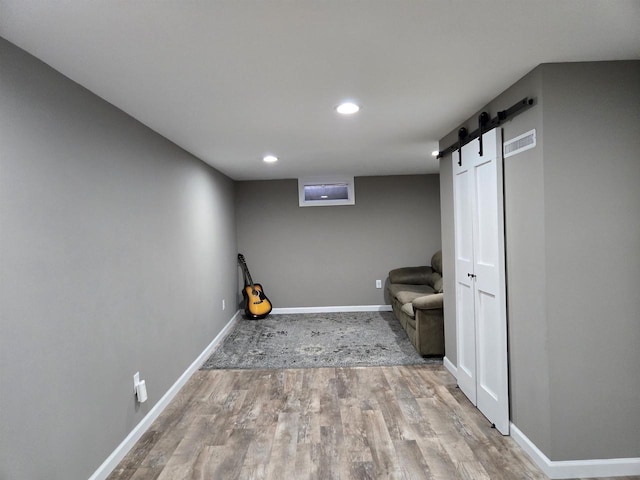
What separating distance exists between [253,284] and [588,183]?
16.5ft

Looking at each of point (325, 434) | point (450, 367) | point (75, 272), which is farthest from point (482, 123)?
point (75, 272)

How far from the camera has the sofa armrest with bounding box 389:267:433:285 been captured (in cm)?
601

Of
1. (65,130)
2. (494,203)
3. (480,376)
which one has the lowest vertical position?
(480,376)

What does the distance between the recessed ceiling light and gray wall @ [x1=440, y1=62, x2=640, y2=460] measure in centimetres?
104

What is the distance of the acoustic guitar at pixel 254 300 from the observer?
607cm

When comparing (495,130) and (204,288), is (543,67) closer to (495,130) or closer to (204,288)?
(495,130)

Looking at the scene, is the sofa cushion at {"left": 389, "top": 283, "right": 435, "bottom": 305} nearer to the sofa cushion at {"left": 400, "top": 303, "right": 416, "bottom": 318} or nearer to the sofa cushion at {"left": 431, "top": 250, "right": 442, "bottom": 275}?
the sofa cushion at {"left": 400, "top": 303, "right": 416, "bottom": 318}

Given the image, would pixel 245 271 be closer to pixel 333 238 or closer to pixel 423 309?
pixel 333 238

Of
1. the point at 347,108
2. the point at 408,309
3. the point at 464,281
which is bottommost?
the point at 408,309

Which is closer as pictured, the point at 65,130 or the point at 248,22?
the point at 248,22

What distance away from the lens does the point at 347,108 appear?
8.66ft

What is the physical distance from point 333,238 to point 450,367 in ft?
10.3

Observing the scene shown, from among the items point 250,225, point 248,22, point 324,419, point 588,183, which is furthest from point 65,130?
point 250,225

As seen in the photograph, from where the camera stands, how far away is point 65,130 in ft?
6.51
